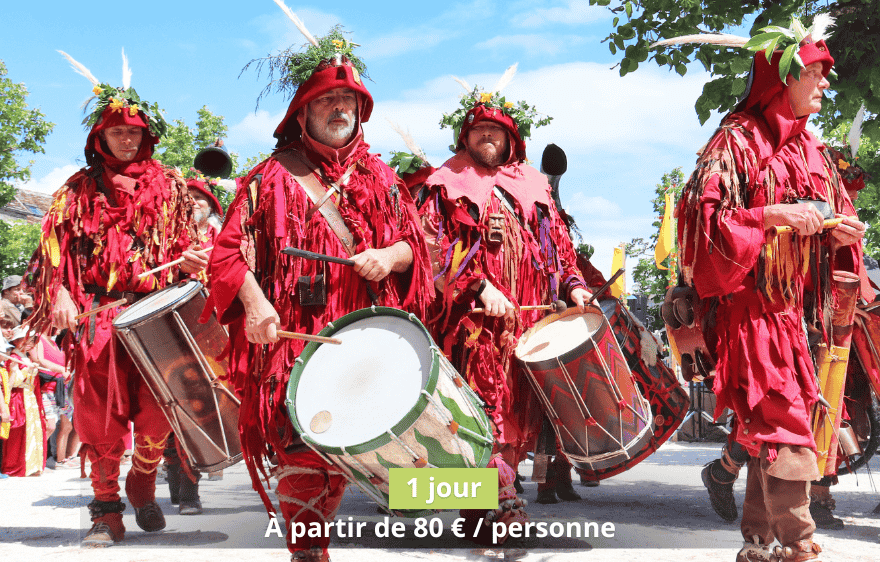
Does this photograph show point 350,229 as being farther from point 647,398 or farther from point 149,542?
point 149,542

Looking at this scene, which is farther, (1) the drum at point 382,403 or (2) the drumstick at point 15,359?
(2) the drumstick at point 15,359

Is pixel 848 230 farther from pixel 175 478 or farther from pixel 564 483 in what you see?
pixel 175 478

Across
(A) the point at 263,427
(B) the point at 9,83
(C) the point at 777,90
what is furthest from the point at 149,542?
(B) the point at 9,83

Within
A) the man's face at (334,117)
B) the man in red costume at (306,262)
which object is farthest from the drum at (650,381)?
the man's face at (334,117)

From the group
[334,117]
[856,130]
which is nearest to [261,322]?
[334,117]

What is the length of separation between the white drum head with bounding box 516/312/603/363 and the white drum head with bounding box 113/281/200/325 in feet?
5.95

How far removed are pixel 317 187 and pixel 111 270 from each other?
6.40ft

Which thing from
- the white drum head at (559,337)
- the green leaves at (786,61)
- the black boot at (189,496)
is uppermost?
the green leaves at (786,61)

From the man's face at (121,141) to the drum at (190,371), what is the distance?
1.05 meters

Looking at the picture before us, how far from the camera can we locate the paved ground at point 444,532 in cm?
431

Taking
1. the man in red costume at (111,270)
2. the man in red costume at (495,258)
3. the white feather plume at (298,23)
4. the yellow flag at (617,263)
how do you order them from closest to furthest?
the white feather plume at (298,23) → the man in red costume at (495,258) → the man in red costume at (111,270) → the yellow flag at (617,263)

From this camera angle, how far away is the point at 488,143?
5.17 m

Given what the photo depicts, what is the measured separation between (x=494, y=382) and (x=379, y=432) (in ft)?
5.88

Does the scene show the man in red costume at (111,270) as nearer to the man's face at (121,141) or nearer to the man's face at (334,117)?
the man's face at (121,141)
